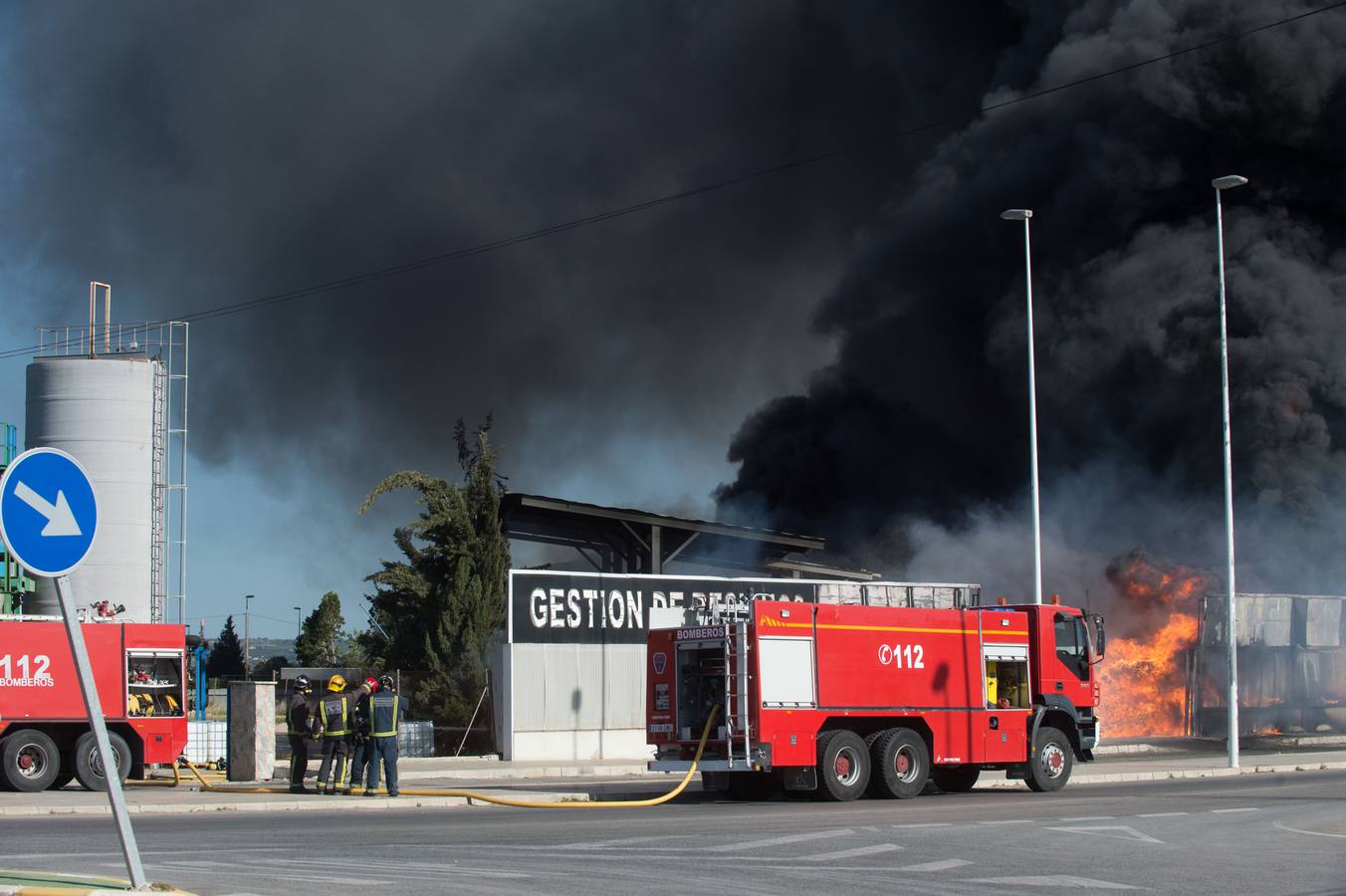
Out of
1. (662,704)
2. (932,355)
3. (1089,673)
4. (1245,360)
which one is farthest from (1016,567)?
(662,704)

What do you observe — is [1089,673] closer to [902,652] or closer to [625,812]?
[902,652]

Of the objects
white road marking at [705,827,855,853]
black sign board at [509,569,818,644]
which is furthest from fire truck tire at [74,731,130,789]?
white road marking at [705,827,855,853]

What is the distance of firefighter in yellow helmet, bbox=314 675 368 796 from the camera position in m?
20.1

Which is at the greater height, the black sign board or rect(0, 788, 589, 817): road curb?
the black sign board

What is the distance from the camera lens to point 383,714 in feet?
63.7

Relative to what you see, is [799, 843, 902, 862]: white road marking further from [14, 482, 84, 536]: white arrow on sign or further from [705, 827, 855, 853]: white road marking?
[14, 482, 84, 536]: white arrow on sign

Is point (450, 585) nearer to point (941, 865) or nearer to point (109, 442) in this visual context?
point (109, 442)

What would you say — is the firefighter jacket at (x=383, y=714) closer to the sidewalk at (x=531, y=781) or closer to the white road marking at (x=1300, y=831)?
the sidewalk at (x=531, y=781)

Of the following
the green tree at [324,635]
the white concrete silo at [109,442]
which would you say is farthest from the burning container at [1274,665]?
the green tree at [324,635]

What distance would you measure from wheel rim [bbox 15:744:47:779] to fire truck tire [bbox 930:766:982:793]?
523 inches

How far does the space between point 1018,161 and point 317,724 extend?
145 feet

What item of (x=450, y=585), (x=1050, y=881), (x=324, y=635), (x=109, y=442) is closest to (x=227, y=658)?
(x=324, y=635)

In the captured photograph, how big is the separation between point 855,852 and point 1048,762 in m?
9.73

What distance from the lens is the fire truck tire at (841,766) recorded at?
19.7 metres
